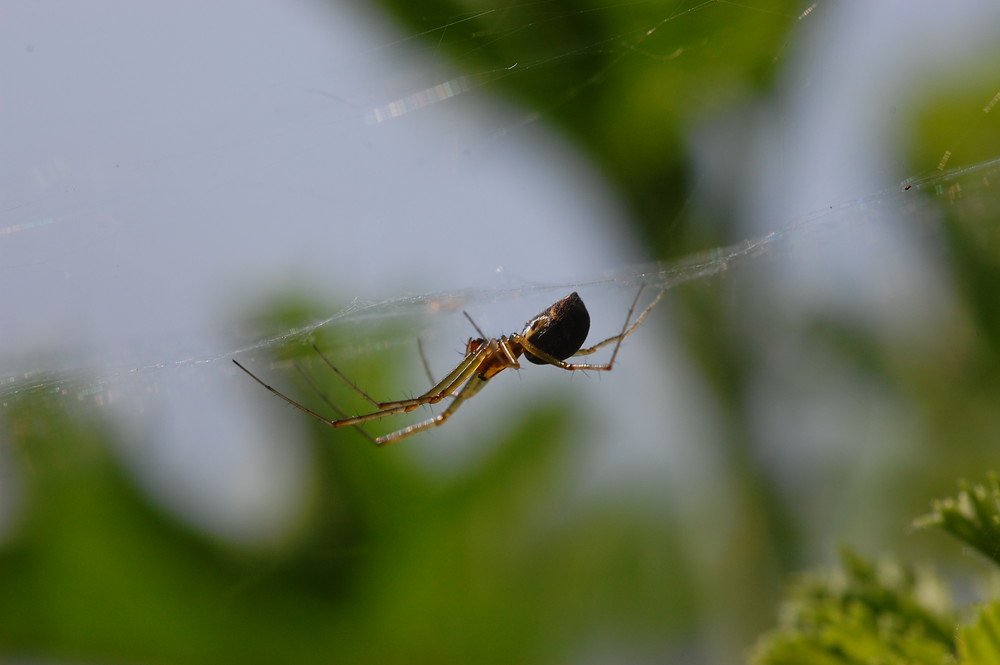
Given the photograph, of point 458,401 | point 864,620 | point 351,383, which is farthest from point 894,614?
point 351,383

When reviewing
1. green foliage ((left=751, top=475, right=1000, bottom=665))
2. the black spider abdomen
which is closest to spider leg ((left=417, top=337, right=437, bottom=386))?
the black spider abdomen

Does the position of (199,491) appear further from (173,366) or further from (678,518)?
(678,518)

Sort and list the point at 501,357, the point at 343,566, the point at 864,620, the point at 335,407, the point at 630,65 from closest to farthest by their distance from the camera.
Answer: the point at 864,620
the point at 630,65
the point at 343,566
the point at 335,407
the point at 501,357

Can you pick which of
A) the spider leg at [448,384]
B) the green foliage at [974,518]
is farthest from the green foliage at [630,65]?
the green foliage at [974,518]

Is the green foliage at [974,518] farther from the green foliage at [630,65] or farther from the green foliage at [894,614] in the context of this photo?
the green foliage at [630,65]

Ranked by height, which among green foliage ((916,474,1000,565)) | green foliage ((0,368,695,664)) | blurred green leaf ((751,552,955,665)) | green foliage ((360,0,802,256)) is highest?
green foliage ((360,0,802,256))

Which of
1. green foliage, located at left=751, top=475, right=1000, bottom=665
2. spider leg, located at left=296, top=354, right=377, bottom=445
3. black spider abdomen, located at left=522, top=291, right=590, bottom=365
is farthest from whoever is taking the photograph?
spider leg, located at left=296, top=354, right=377, bottom=445

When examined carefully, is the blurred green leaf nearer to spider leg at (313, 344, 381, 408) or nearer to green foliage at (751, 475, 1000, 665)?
green foliage at (751, 475, 1000, 665)

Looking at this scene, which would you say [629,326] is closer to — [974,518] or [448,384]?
[448,384]

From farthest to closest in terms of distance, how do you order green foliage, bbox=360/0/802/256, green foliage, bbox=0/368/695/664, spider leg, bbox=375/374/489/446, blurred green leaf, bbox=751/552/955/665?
spider leg, bbox=375/374/489/446 → green foliage, bbox=0/368/695/664 → green foliage, bbox=360/0/802/256 → blurred green leaf, bbox=751/552/955/665
